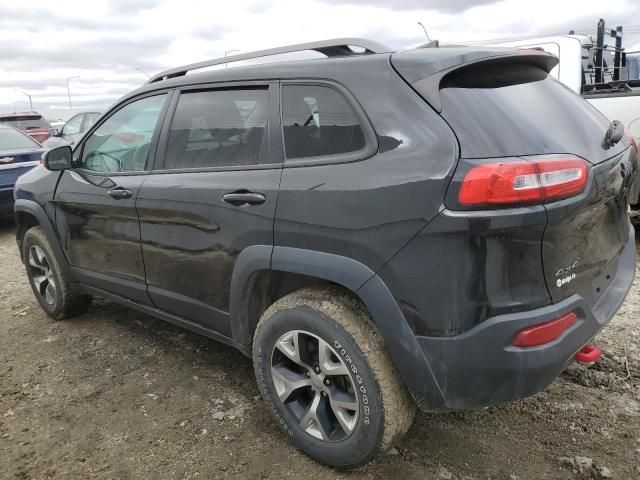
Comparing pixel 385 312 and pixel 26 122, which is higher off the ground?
pixel 26 122

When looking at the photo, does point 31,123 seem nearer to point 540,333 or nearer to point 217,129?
point 217,129

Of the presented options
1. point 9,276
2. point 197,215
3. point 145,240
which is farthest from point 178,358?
point 9,276

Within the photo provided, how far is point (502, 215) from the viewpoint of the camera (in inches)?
72.1

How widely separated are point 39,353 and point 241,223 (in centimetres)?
219

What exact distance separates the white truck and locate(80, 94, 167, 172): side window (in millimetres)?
3149

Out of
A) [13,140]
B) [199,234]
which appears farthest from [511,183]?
[13,140]

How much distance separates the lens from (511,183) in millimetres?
1836

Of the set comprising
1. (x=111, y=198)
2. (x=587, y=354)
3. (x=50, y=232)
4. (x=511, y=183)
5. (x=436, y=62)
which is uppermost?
(x=436, y=62)

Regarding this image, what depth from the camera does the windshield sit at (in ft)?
26.2

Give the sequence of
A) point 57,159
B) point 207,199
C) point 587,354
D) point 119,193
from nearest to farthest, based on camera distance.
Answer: point 587,354 → point 207,199 → point 119,193 → point 57,159

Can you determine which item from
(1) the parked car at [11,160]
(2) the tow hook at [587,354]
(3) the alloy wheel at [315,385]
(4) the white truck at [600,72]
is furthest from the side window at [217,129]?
(1) the parked car at [11,160]

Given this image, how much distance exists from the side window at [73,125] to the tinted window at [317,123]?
14.1 m

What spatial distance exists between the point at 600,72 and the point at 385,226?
740 cm

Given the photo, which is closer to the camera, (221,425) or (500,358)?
(500,358)
